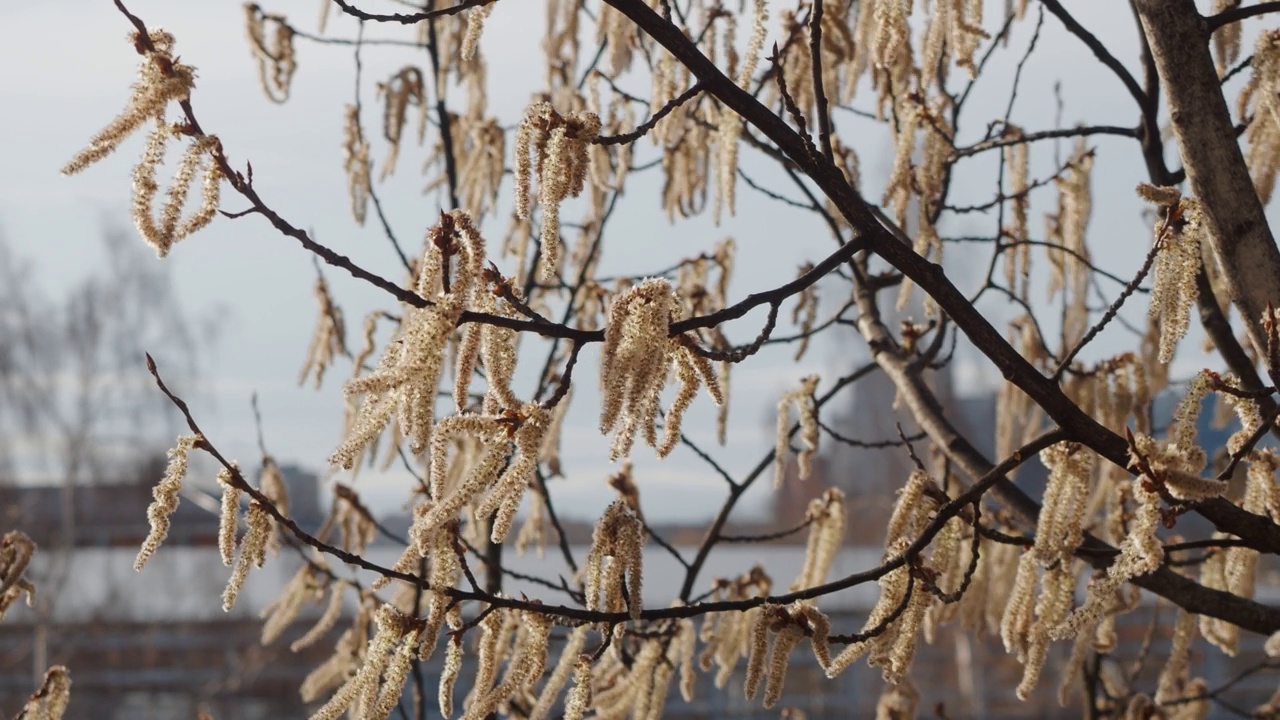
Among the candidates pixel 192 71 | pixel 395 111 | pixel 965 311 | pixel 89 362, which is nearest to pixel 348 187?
pixel 395 111

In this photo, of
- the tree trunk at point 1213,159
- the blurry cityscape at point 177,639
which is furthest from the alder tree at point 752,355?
the blurry cityscape at point 177,639

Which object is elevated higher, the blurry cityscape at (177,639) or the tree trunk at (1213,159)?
the tree trunk at (1213,159)

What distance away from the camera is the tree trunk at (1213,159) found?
1.32 meters

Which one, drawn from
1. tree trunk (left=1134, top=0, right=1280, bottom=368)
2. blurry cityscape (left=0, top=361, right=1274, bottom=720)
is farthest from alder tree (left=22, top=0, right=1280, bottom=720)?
blurry cityscape (left=0, top=361, right=1274, bottom=720)

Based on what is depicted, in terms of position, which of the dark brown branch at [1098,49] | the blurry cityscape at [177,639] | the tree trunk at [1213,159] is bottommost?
the blurry cityscape at [177,639]

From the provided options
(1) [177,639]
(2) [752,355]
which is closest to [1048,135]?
(2) [752,355]

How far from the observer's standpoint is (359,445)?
3.00 ft

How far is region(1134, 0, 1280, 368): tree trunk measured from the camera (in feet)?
4.34

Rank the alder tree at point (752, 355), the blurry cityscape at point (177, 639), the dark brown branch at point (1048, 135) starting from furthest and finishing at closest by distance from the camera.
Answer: the blurry cityscape at point (177, 639), the dark brown branch at point (1048, 135), the alder tree at point (752, 355)

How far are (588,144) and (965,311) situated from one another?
1.13ft

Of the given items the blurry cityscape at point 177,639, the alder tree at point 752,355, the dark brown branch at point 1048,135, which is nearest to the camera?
the alder tree at point 752,355

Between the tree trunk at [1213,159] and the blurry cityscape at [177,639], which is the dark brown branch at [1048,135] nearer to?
the tree trunk at [1213,159]

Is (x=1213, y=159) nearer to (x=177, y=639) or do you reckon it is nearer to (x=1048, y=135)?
(x=1048, y=135)

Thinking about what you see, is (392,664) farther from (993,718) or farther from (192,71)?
(993,718)
